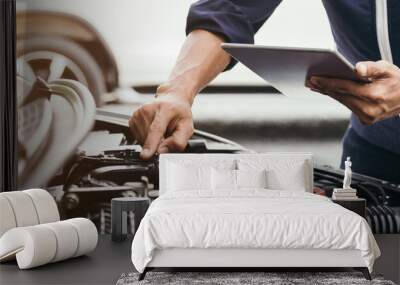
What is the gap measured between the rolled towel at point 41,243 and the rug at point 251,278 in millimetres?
687

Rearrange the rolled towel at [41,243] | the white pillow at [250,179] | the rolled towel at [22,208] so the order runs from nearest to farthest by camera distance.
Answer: the rolled towel at [41,243] → the rolled towel at [22,208] → the white pillow at [250,179]

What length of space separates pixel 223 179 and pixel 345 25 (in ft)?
7.65

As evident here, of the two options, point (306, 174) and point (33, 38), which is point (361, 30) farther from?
point (33, 38)

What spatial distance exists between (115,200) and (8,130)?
59.6 inches

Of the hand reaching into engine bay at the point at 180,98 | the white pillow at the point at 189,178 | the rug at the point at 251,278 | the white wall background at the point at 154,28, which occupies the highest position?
the white wall background at the point at 154,28

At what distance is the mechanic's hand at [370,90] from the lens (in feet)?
23.9

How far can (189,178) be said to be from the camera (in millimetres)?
6738

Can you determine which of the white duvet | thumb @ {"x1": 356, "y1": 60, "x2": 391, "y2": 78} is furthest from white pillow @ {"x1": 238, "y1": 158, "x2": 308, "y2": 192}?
the white duvet

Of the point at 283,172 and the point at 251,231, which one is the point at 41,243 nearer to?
the point at 251,231

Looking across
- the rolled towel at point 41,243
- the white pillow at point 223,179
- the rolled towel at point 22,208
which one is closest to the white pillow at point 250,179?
the white pillow at point 223,179

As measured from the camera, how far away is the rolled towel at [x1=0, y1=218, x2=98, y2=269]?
5.37 m

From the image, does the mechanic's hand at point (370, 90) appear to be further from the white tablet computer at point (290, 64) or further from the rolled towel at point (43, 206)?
the rolled towel at point (43, 206)

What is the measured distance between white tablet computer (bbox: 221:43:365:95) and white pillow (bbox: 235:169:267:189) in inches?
47.9

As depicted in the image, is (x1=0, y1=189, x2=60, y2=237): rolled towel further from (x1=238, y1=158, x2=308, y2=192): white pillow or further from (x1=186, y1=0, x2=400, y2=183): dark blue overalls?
(x1=186, y1=0, x2=400, y2=183): dark blue overalls
